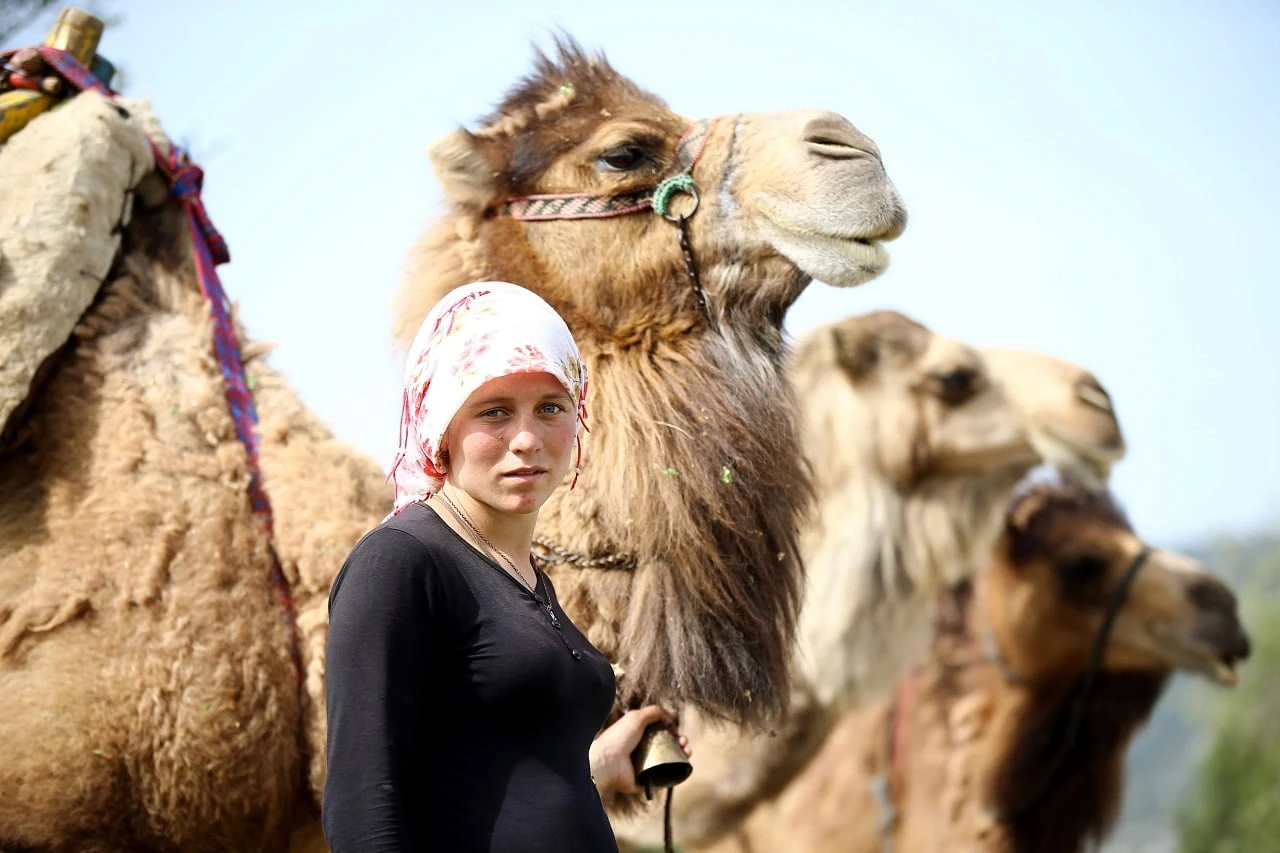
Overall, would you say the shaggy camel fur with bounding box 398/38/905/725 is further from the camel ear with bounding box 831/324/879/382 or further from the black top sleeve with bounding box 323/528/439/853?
the camel ear with bounding box 831/324/879/382

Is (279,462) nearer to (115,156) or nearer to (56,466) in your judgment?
(56,466)

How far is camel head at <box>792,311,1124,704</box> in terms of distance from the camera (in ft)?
16.5

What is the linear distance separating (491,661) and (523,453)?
249 millimetres

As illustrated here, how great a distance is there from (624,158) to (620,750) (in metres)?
1.25

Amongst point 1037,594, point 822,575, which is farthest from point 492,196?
point 1037,594

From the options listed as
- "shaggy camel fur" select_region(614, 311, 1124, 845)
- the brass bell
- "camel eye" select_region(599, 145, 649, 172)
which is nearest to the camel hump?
"camel eye" select_region(599, 145, 649, 172)

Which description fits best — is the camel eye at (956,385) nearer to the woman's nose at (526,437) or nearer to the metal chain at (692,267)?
the metal chain at (692,267)

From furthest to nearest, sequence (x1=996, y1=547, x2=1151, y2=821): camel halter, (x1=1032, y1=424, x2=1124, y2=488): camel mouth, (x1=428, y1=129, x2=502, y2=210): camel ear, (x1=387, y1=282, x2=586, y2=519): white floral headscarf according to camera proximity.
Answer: (x1=996, y1=547, x2=1151, y2=821): camel halter < (x1=1032, y1=424, x2=1124, y2=488): camel mouth < (x1=428, y1=129, x2=502, y2=210): camel ear < (x1=387, y1=282, x2=586, y2=519): white floral headscarf

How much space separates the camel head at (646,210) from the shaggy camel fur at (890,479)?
7.23ft

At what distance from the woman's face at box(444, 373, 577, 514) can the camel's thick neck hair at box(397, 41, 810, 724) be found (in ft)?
3.40

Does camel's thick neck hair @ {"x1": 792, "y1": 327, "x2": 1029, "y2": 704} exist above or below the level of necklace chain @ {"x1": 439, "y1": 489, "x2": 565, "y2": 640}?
below

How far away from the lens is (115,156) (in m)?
2.73

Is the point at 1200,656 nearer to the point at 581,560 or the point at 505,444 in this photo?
the point at 581,560

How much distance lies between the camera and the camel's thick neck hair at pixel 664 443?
255cm
